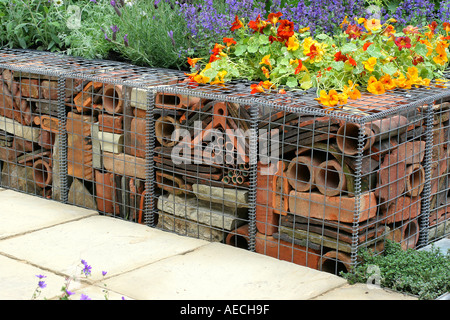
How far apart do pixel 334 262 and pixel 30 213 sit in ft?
6.37

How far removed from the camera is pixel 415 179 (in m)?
3.82

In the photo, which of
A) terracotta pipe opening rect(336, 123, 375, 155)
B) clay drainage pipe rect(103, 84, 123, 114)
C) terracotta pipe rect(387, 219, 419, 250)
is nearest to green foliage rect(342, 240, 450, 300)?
terracotta pipe rect(387, 219, 419, 250)

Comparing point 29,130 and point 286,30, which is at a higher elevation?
point 286,30

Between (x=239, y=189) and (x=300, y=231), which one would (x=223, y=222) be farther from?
(x=300, y=231)

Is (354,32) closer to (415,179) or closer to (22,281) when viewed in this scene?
(415,179)

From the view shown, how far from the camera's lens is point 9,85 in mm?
4754

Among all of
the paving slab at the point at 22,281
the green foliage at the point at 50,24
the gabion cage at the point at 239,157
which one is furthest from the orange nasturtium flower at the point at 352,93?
the green foliage at the point at 50,24

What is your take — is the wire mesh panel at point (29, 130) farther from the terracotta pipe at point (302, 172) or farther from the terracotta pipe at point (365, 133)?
the terracotta pipe at point (365, 133)

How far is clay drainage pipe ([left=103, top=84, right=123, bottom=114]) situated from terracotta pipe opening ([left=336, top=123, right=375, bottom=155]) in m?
1.45

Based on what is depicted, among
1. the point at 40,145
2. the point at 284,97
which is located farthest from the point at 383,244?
the point at 40,145

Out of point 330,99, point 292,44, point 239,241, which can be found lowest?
point 239,241

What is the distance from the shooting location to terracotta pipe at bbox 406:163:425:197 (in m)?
3.70

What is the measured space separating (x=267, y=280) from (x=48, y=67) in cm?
225

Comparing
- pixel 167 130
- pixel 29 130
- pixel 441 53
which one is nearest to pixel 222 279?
pixel 167 130
